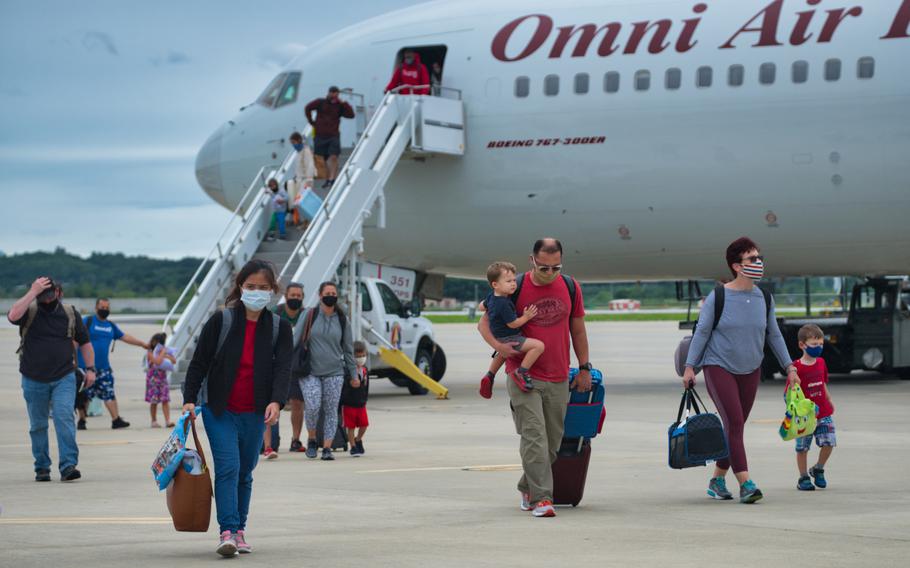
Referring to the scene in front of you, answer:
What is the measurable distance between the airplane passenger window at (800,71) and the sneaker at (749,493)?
41.0 feet

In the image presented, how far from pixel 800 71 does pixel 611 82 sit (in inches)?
112

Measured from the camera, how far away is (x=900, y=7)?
2075cm

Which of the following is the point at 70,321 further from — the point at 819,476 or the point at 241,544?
the point at 819,476

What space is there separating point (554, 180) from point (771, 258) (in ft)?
11.9

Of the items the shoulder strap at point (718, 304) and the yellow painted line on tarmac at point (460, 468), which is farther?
the yellow painted line on tarmac at point (460, 468)

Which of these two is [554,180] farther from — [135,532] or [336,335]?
[135,532]

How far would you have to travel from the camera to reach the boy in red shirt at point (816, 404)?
1020 centimetres

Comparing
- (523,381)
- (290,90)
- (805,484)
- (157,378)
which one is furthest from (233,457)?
(290,90)

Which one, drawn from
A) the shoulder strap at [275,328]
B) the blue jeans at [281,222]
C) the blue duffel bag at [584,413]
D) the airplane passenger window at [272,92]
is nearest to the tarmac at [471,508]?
the blue duffel bag at [584,413]

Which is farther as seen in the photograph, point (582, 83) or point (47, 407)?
point (582, 83)

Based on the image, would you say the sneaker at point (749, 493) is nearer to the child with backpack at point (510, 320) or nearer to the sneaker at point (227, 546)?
the child with backpack at point (510, 320)

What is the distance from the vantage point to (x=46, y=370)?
460 inches

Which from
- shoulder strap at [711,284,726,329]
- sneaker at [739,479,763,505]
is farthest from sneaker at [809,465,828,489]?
shoulder strap at [711,284,726,329]

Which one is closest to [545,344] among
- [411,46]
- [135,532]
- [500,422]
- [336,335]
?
[135,532]
